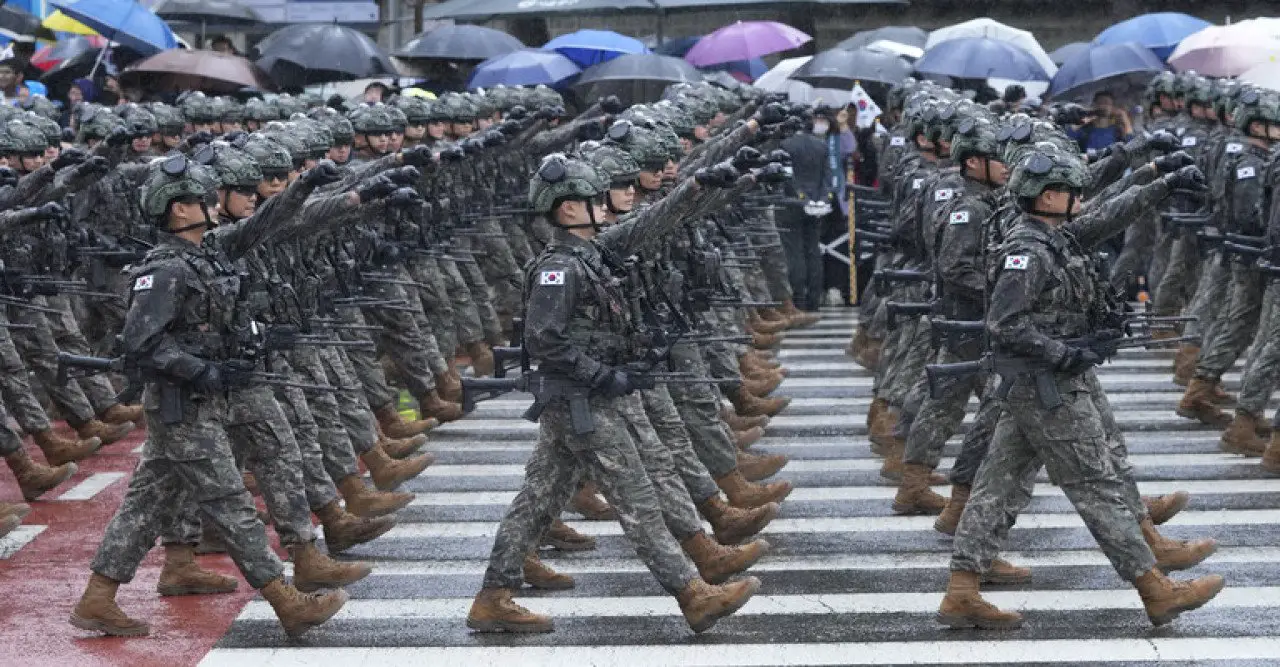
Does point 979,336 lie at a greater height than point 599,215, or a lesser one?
lesser

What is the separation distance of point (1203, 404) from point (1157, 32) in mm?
11480

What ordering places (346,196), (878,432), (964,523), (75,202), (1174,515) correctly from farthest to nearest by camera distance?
(75,202) → (878,432) → (1174,515) → (346,196) → (964,523)

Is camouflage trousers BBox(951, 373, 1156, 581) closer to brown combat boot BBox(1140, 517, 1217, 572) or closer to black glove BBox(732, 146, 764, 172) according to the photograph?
brown combat boot BBox(1140, 517, 1217, 572)

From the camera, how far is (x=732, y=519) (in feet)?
39.8

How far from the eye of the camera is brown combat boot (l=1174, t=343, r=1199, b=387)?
18125 millimetres

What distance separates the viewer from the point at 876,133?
2455 centimetres

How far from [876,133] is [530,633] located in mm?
14677

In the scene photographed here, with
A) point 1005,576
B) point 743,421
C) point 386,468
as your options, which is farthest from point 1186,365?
point 386,468

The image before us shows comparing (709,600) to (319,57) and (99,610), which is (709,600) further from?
(319,57)

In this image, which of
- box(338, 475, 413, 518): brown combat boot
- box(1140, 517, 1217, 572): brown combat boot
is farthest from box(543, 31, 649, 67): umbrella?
box(1140, 517, 1217, 572): brown combat boot

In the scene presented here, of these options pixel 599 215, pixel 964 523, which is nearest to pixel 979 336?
pixel 964 523

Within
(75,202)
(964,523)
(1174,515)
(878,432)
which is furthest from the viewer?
(75,202)

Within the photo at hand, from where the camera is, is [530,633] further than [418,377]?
No

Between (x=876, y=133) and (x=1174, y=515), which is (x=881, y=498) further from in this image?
(x=876, y=133)
